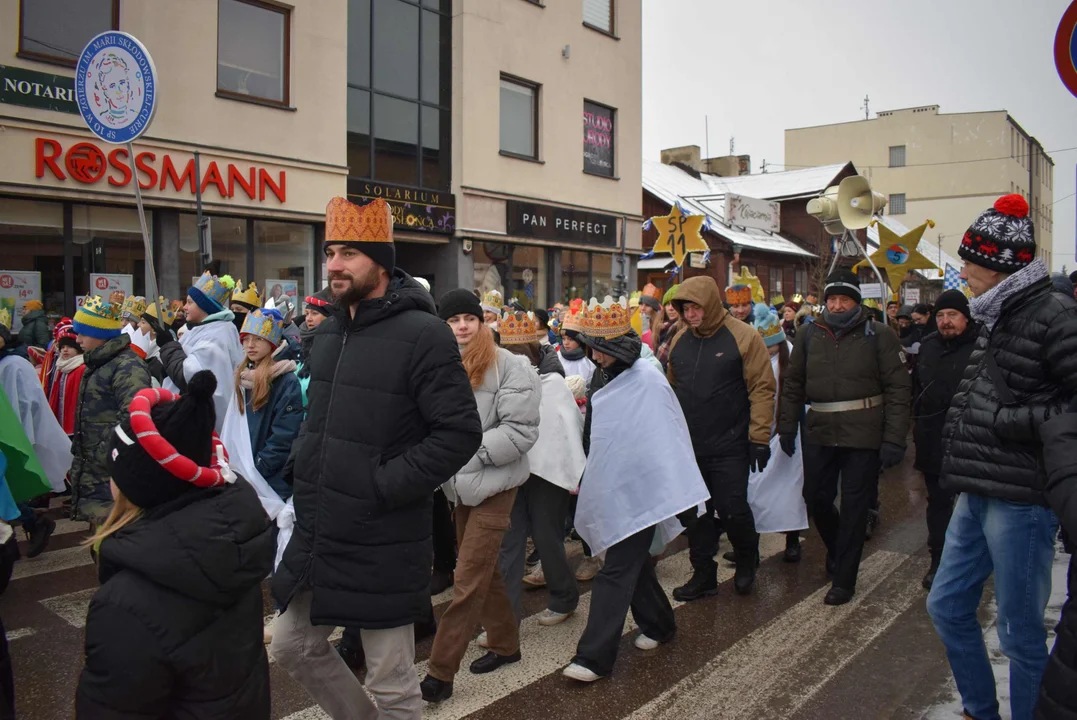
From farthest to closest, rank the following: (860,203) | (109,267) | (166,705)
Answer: (109,267)
(860,203)
(166,705)

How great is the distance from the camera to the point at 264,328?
204 inches

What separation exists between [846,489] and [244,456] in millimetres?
3867

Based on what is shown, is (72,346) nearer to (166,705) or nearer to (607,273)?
(166,705)

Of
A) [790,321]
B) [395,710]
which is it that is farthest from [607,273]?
[395,710]

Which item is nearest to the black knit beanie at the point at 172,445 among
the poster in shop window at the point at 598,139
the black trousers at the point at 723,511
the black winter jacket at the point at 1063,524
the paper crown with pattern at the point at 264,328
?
the black winter jacket at the point at 1063,524

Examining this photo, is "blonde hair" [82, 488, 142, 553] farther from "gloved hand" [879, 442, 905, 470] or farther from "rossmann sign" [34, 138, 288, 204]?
"rossmann sign" [34, 138, 288, 204]

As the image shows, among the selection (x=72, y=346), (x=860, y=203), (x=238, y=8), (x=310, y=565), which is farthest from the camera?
(x=238, y=8)

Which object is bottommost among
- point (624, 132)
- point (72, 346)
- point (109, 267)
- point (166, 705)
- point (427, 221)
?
point (166, 705)

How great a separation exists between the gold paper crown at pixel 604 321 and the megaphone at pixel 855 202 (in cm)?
599

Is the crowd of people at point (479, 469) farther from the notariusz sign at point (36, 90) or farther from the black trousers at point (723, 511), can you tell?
the notariusz sign at point (36, 90)

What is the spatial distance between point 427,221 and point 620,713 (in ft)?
47.7

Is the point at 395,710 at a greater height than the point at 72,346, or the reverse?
the point at 72,346

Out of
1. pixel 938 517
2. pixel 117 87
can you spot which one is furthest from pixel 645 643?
pixel 117 87

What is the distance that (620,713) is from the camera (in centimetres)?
404
